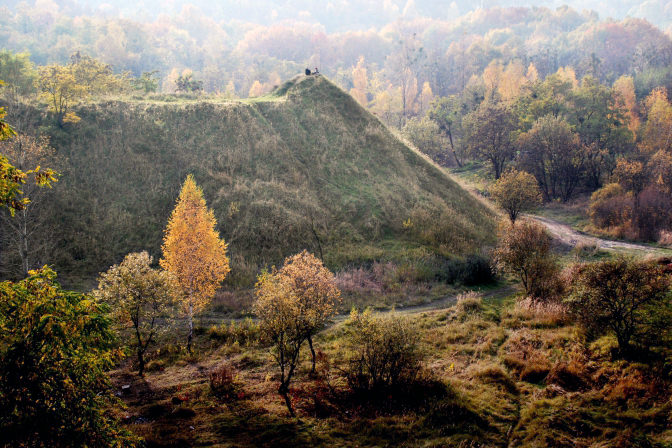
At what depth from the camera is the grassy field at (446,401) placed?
9641 millimetres

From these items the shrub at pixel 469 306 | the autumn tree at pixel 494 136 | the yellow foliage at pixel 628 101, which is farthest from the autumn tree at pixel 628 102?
the shrub at pixel 469 306

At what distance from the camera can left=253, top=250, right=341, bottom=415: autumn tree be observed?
11734 millimetres

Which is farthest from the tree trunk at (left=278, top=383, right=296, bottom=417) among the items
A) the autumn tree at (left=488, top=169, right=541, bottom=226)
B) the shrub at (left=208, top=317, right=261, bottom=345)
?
the autumn tree at (left=488, top=169, right=541, bottom=226)

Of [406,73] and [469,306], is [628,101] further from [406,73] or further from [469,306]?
[469,306]

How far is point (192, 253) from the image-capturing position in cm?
1783

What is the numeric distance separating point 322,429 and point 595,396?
8008mm

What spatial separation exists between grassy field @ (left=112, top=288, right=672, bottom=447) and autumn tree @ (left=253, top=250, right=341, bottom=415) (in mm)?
1238

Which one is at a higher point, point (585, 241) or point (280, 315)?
point (280, 315)

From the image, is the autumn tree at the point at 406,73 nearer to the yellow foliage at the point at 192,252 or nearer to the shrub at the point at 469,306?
the shrub at the point at 469,306

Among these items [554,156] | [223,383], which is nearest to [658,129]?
[554,156]

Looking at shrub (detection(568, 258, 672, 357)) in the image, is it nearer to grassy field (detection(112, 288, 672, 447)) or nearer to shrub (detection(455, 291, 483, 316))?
grassy field (detection(112, 288, 672, 447))

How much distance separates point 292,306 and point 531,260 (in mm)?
14877

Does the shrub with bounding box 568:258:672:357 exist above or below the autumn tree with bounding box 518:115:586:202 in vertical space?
below

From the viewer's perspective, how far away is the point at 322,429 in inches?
410
